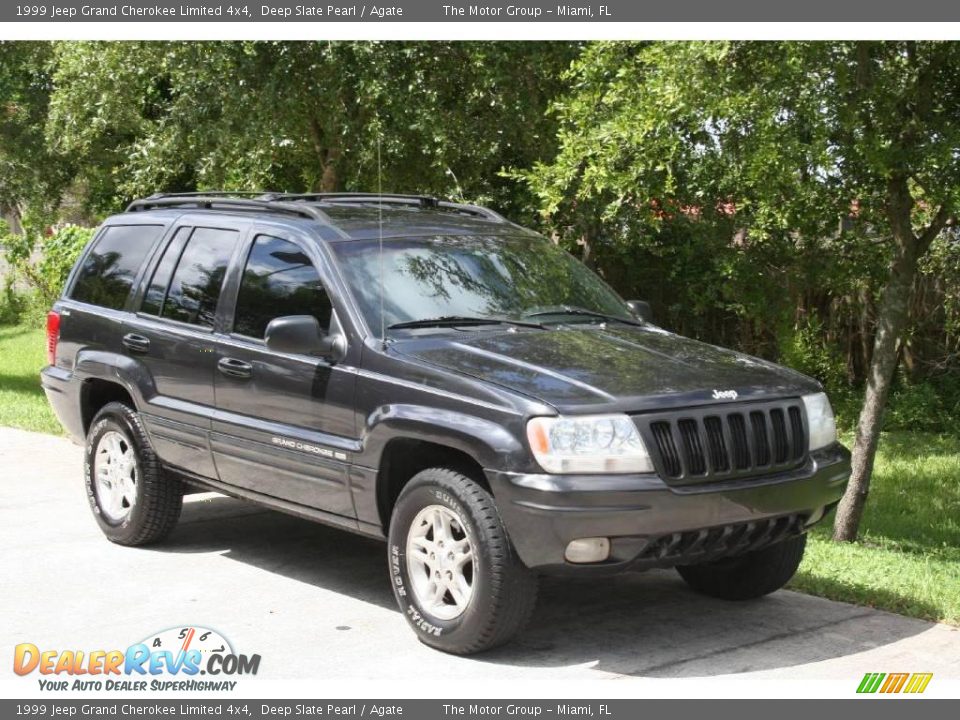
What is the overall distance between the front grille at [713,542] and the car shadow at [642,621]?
0.45 m

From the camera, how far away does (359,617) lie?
6.46 metres

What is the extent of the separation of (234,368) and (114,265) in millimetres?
1761

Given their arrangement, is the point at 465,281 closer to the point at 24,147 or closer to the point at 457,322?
the point at 457,322

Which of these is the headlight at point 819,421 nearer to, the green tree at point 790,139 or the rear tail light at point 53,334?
the green tree at point 790,139

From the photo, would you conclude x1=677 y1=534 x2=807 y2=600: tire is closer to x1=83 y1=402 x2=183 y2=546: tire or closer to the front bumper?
the front bumper

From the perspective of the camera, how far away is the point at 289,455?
21.6ft

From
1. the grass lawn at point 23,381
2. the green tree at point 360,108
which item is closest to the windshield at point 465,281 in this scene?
the green tree at point 360,108

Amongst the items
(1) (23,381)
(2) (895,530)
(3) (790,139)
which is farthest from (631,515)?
(1) (23,381)

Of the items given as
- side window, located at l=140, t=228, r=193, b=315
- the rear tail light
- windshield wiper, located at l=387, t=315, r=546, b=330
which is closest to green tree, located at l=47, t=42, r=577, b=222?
the rear tail light

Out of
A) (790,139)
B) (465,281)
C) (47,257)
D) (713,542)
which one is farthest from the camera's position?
(47,257)

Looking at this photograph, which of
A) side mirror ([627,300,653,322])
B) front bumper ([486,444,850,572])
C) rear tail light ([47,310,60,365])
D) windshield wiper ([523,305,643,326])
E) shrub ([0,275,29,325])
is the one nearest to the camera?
front bumper ([486,444,850,572])

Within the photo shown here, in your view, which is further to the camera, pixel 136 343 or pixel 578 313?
pixel 136 343

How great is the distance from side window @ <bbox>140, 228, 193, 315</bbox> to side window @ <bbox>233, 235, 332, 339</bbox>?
2.43 ft

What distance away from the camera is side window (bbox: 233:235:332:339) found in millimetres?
6684
